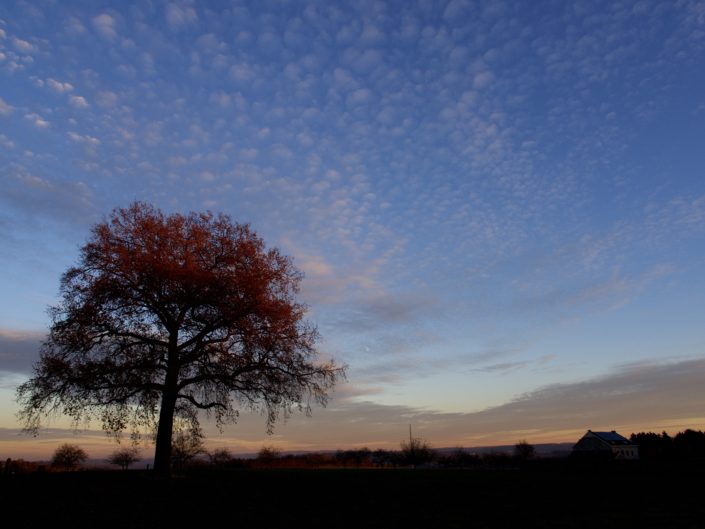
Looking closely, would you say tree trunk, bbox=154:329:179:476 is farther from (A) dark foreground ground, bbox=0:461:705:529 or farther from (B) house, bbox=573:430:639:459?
(B) house, bbox=573:430:639:459

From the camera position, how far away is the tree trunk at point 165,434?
24188mm

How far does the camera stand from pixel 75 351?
78.7 feet

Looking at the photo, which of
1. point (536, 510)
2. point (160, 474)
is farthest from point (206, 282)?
point (536, 510)

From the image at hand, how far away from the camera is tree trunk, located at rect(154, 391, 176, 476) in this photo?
24.2m

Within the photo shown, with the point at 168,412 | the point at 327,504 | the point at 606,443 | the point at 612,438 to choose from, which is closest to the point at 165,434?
the point at 168,412

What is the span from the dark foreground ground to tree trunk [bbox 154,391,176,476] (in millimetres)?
877

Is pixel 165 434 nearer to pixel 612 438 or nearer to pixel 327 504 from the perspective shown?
pixel 327 504

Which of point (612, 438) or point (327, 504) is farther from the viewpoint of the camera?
point (612, 438)

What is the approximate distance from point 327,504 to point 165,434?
11866mm

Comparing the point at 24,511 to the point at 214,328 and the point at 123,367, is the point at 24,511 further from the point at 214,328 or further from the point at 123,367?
the point at 214,328

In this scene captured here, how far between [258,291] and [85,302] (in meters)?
7.88

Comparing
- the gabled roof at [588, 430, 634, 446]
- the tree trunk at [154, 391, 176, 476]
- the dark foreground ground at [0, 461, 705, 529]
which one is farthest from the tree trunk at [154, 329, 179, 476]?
the gabled roof at [588, 430, 634, 446]

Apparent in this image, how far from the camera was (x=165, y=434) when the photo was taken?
81.0ft

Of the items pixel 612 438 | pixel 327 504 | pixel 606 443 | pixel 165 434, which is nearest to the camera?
pixel 327 504
